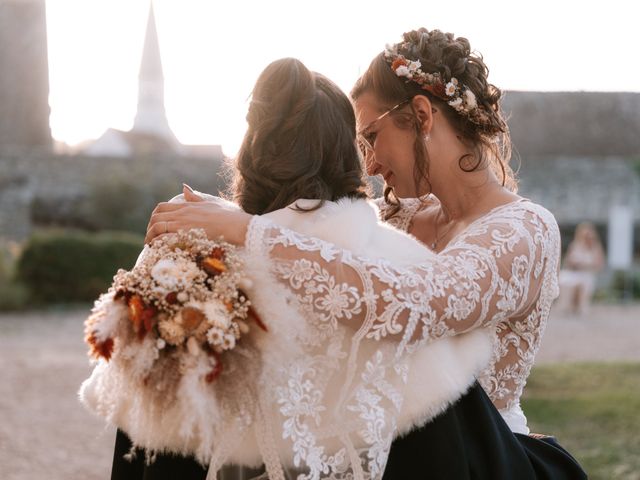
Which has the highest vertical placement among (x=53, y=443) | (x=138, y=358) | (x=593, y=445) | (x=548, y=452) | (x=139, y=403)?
(x=138, y=358)

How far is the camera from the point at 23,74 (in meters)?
29.0

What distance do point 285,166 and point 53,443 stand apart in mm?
5742

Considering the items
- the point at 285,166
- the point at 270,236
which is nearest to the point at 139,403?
the point at 270,236

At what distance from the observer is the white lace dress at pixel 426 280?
1.92m

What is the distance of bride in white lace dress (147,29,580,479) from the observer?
1.92 meters

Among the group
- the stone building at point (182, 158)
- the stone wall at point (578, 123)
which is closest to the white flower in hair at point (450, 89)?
the stone building at point (182, 158)

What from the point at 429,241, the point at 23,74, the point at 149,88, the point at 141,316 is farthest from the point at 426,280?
the point at 149,88

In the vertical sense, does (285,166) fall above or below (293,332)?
above

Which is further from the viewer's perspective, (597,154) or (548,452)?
(597,154)

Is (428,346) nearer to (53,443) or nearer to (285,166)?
(285,166)

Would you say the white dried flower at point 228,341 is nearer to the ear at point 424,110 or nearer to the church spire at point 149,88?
the ear at point 424,110

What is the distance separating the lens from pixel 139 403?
1.83 metres

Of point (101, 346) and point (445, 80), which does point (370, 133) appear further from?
point (101, 346)

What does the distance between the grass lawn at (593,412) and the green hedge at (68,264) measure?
30.6 ft
